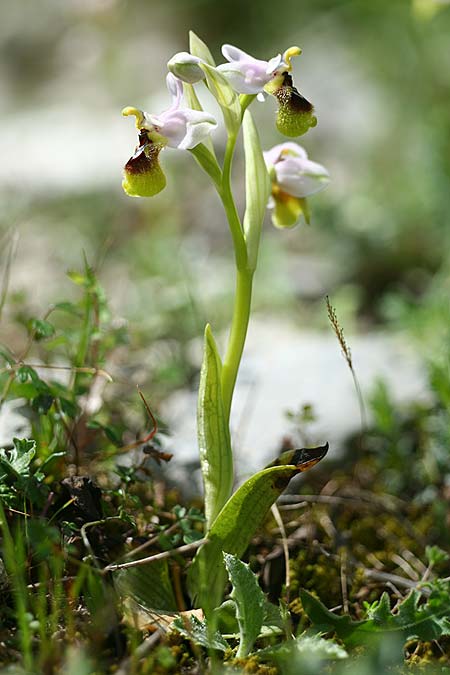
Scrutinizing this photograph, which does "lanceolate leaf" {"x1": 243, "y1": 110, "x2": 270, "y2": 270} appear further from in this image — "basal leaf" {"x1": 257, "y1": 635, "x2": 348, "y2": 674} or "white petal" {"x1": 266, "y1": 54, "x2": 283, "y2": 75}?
"basal leaf" {"x1": 257, "y1": 635, "x2": 348, "y2": 674}

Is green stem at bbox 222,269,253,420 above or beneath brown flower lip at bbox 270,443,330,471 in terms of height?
above

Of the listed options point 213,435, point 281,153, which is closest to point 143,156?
point 281,153

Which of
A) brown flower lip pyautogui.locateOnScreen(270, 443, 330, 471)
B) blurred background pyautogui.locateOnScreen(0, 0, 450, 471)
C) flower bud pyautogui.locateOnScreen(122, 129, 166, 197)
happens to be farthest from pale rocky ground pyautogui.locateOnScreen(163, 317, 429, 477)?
A: flower bud pyautogui.locateOnScreen(122, 129, 166, 197)

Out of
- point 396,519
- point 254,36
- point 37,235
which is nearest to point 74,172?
point 37,235

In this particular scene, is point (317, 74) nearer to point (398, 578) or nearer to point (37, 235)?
point (37, 235)

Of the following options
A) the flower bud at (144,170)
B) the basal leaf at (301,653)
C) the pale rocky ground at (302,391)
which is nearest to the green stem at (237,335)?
the flower bud at (144,170)

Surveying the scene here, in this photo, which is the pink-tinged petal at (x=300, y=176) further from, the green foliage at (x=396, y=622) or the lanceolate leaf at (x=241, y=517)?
the green foliage at (x=396, y=622)

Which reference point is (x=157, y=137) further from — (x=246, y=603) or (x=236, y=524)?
(x=246, y=603)

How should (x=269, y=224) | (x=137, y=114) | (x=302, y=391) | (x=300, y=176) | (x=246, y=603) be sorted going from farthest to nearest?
(x=269, y=224)
(x=302, y=391)
(x=300, y=176)
(x=137, y=114)
(x=246, y=603)
